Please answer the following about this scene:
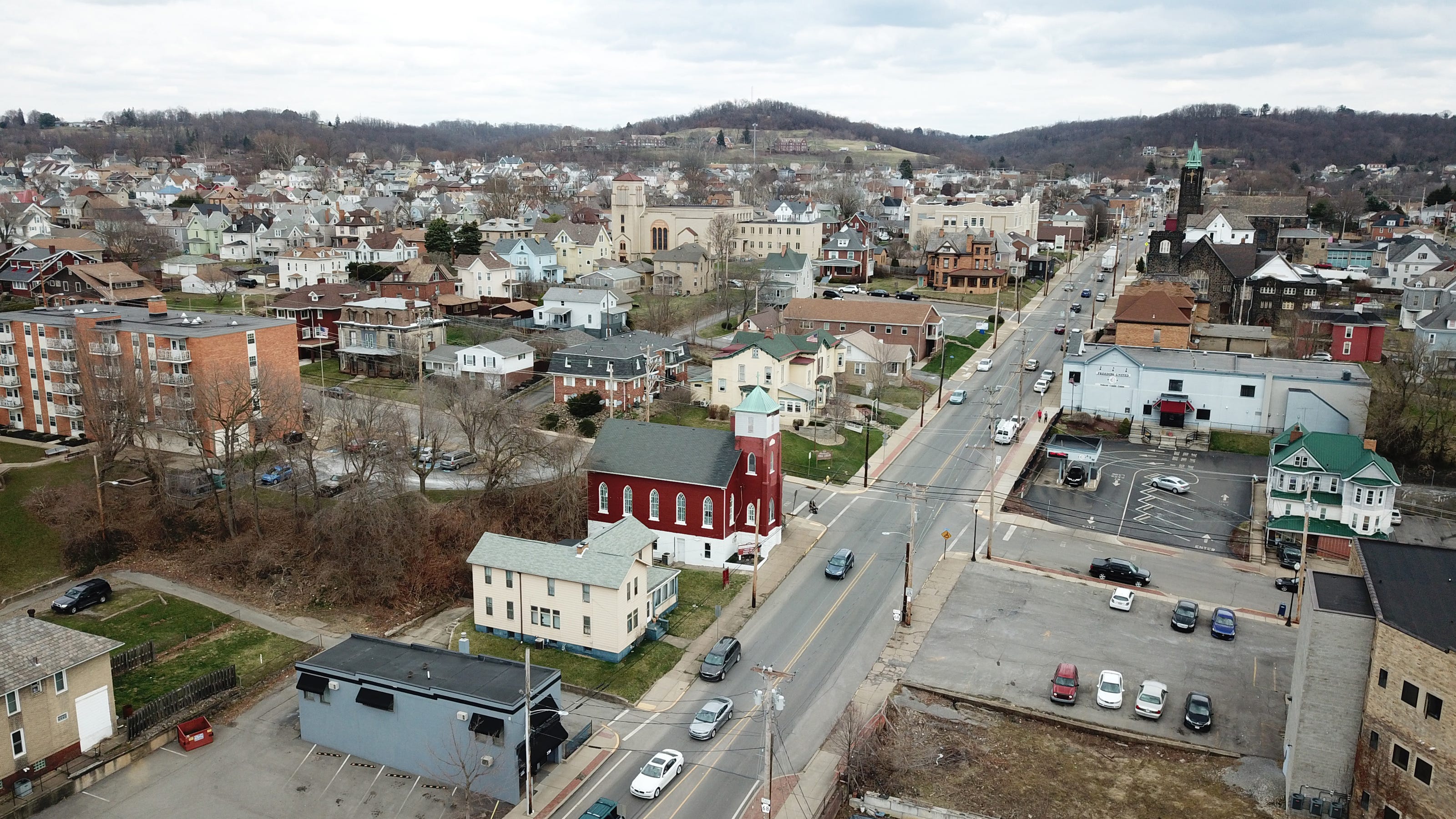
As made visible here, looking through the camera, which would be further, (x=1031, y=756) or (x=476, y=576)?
(x=476, y=576)

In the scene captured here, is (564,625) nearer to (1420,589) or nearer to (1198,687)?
(1198,687)

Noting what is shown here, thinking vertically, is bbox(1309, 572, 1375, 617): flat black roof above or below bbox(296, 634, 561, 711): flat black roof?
above

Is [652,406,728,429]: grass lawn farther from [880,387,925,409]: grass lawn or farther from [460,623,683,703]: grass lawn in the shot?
[460,623,683,703]: grass lawn

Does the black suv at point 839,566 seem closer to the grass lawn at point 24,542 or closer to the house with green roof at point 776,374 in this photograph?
the house with green roof at point 776,374

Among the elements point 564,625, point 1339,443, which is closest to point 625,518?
point 564,625

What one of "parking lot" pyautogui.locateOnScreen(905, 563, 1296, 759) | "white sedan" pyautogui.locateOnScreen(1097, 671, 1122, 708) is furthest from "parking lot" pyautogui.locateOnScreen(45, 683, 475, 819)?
"white sedan" pyautogui.locateOnScreen(1097, 671, 1122, 708)

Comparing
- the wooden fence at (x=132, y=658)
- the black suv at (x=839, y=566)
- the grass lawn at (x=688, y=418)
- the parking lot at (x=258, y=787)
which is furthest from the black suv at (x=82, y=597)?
the grass lawn at (x=688, y=418)
